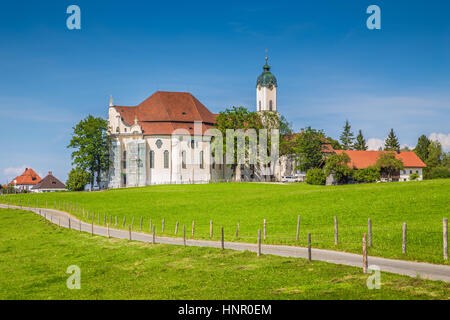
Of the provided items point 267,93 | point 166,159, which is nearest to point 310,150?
point 267,93

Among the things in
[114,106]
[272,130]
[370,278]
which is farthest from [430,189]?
[114,106]

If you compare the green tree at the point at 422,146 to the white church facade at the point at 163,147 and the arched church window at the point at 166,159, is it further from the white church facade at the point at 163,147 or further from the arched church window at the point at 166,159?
the arched church window at the point at 166,159

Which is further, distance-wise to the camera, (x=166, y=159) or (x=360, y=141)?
(x=360, y=141)

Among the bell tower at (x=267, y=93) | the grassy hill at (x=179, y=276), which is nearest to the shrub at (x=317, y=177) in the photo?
the bell tower at (x=267, y=93)

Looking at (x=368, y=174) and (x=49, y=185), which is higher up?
(x=368, y=174)

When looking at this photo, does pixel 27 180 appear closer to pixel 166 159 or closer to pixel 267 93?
pixel 166 159

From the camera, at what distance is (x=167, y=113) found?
10750 cm

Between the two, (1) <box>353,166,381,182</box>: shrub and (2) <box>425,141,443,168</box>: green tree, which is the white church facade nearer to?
(1) <box>353,166,381,182</box>: shrub

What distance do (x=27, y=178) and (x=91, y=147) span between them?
64.6m

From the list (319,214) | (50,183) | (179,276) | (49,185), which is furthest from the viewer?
(50,183)

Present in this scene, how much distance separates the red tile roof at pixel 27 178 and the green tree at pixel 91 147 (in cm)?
5739

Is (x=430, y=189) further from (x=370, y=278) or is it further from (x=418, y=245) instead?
(x=370, y=278)

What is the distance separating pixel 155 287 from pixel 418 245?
1309 centimetres

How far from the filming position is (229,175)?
108438 mm
